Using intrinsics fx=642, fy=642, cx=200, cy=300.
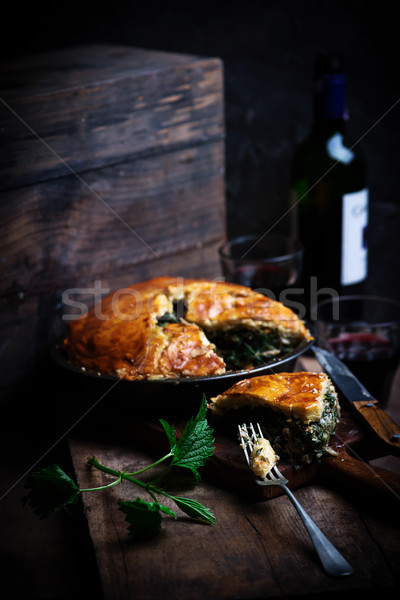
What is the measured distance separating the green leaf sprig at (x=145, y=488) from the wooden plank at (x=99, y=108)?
0.80m

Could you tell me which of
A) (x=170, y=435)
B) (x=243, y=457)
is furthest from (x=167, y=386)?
(x=243, y=457)

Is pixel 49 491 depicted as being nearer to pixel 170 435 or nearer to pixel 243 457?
pixel 170 435

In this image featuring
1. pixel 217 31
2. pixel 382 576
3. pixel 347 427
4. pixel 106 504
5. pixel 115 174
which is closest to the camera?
pixel 382 576

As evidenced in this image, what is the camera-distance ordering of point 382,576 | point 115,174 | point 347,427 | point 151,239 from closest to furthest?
point 382,576 → point 347,427 → point 115,174 → point 151,239

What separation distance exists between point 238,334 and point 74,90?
81 cm

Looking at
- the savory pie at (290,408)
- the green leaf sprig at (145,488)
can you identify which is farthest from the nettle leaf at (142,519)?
the savory pie at (290,408)

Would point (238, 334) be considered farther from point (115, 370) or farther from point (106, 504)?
point (106, 504)

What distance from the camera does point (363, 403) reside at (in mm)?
1552

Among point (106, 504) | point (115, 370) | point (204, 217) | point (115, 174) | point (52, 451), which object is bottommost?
point (52, 451)

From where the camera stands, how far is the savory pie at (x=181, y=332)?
155cm

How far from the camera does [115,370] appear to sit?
1.55m

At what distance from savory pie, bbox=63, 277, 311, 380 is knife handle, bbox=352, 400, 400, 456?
0.78ft

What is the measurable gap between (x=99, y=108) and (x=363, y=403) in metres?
1.09

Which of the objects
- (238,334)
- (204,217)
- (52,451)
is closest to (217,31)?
(204,217)
